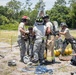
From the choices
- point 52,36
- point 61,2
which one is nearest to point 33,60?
point 52,36

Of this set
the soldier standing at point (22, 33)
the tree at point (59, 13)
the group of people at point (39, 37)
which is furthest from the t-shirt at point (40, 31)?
the tree at point (59, 13)

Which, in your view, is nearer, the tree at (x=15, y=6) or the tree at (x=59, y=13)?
the tree at (x=59, y=13)

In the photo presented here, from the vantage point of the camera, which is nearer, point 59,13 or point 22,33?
point 22,33

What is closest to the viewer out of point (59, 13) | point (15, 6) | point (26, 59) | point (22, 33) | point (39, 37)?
point (39, 37)

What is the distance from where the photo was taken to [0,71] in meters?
9.08

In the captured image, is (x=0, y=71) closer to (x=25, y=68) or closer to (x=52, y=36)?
(x=25, y=68)

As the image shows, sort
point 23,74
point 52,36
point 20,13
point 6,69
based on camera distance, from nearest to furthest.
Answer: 1. point 23,74
2. point 6,69
3. point 52,36
4. point 20,13

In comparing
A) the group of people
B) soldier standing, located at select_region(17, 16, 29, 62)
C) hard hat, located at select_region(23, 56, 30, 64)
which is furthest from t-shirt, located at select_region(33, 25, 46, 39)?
hard hat, located at select_region(23, 56, 30, 64)

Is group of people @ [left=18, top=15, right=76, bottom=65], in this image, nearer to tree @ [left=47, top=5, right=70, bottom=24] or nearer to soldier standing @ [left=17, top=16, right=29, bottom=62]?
soldier standing @ [left=17, top=16, right=29, bottom=62]

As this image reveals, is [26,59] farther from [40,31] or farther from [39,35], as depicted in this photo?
[40,31]

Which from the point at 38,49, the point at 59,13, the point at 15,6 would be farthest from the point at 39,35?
the point at 15,6

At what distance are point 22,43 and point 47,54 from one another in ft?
3.48

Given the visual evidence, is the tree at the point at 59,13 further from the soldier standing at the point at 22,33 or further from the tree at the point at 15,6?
the soldier standing at the point at 22,33

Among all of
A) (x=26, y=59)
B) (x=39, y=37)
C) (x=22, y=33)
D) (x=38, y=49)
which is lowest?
(x=26, y=59)
